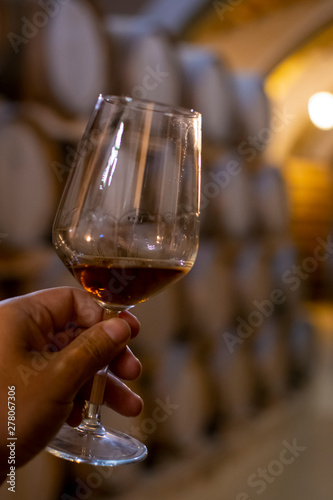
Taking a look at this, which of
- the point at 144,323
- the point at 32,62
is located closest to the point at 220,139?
the point at 144,323

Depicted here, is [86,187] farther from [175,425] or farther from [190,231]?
[175,425]

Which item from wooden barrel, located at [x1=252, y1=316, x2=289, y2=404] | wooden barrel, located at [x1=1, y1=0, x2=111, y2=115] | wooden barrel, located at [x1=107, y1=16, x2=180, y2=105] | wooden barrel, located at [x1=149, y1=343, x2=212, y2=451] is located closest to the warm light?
wooden barrel, located at [x1=252, y1=316, x2=289, y2=404]

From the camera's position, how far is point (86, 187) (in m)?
0.72

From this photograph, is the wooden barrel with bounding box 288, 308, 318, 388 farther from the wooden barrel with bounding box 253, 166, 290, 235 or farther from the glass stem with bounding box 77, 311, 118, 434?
the glass stem with bounding box 77, 311, 118, 434

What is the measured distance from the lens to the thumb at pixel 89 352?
69 cm

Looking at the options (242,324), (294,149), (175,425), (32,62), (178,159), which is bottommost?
(175,425)

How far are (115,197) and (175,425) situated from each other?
1442mm

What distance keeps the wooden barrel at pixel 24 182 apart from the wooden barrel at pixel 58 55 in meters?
0.10

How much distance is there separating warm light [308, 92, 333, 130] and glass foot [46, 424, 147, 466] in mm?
5027

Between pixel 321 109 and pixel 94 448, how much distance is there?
5618 mm

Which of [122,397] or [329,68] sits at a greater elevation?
[329,68]

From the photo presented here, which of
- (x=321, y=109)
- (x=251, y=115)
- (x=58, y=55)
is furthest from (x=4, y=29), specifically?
(x=321, y=109)

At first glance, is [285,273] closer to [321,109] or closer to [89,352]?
[89,352]

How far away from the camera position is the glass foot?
2.36ft
